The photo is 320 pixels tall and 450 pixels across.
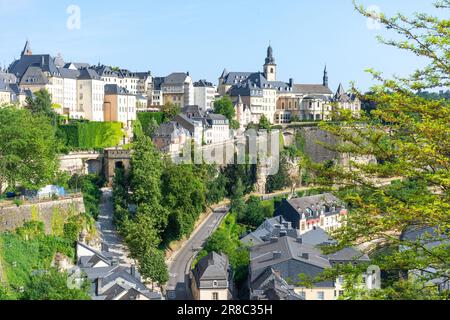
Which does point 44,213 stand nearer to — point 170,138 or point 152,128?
point 170,138

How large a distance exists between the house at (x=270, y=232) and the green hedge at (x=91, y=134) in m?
12.5

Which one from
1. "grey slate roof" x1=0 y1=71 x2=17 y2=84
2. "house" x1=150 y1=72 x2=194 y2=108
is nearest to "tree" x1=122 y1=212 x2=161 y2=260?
"grey slate roof" x1=0 y1=71 x2=17 y2=84

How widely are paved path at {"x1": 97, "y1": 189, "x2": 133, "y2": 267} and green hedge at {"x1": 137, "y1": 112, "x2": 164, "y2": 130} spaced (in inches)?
715

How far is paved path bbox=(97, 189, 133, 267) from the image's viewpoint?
32.2 m

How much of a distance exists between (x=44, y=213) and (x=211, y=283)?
8004mm

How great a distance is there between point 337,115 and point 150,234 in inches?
972

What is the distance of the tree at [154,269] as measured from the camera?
27.8 m

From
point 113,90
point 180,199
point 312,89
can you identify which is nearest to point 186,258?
point 180,199

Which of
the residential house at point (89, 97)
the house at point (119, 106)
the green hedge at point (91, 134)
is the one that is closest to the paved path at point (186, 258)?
the green hedge at point (91, 134)

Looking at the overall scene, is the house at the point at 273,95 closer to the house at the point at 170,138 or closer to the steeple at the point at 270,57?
the steeple at the point at 270,57

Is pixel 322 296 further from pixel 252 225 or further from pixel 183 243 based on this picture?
pixel 252 225

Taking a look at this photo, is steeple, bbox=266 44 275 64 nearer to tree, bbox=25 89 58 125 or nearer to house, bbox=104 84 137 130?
house, bbox=104 84 137 130

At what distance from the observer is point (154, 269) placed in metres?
27.8
